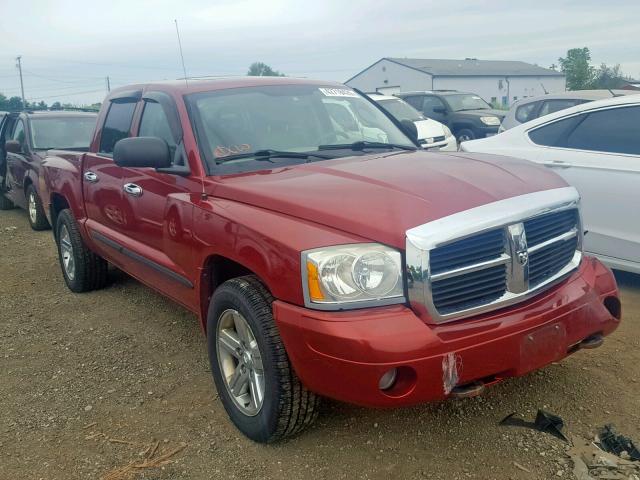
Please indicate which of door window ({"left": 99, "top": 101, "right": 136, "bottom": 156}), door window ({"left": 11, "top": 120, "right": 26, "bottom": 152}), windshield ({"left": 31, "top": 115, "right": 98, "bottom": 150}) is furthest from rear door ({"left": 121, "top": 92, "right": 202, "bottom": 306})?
door window ({"left": 11, "top": 120, "right": 26, "bottom": 152})

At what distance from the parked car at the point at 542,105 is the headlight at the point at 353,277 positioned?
775 cm

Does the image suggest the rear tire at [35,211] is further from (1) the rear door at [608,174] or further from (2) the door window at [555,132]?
(1) the rear door at [608,174]

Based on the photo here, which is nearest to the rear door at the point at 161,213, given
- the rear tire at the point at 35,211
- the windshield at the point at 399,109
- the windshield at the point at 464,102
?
the rear tire at the point at 35,211

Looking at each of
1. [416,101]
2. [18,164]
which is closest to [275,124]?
[18,164]

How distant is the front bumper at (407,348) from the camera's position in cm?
243

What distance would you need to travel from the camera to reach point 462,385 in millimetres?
2605

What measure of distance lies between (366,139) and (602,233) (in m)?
2.14

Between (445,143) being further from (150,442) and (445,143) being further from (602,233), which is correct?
(150,442)

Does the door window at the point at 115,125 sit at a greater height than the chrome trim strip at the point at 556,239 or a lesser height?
greater

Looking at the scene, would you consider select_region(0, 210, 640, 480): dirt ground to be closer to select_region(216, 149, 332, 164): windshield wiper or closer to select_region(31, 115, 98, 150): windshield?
select_region(216, 149, 332, 164): windshield wiper

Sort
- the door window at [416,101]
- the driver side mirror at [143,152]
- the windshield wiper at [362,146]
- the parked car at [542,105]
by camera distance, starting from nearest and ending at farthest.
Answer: the driver side mirror at [143,152] → the windshield wiper at [362,146] → the parked car at [542,105] → the door window at [416,101]

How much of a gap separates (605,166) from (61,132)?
24.8ft

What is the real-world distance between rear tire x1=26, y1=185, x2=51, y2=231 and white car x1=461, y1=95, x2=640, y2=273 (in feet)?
23.1

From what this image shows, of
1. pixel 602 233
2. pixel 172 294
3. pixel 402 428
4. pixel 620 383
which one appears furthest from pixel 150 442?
pixel 602 233
